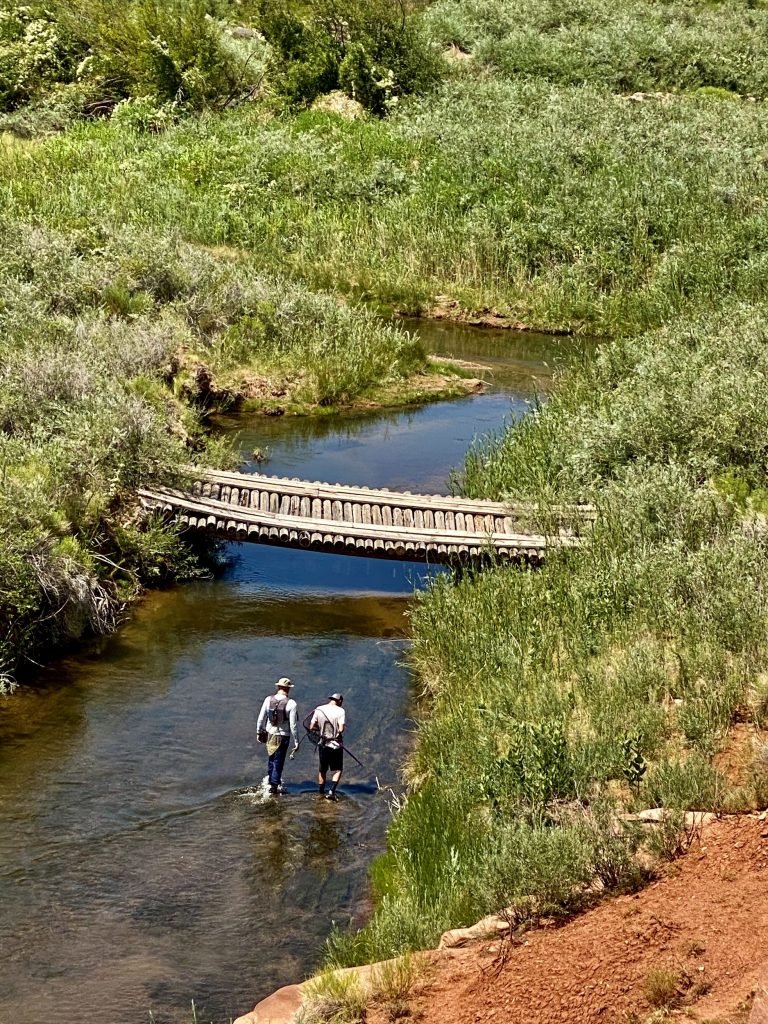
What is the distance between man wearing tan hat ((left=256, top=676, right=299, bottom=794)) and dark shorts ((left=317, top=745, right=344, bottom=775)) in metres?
0.40

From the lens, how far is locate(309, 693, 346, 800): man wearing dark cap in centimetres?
1450

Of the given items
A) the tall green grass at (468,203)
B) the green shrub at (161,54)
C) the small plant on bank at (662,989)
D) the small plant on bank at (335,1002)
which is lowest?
the small plant on bank at (335,1002)

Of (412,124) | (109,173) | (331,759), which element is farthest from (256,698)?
(412,124)

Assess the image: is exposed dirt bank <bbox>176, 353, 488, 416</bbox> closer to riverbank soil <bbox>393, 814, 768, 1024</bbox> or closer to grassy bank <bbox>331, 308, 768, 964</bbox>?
grassy bank <bbox>331, 308, 768, 964</bbox>

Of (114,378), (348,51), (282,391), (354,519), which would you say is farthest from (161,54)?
(354,519)

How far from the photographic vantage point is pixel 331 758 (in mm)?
14578

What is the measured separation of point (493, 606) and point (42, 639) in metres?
5.97

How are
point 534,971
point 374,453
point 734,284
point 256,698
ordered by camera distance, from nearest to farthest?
point 534,971 < point 256,698 < point 374,453 < point 734,284

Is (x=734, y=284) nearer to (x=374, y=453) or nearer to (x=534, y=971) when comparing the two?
(x=374, y=453)

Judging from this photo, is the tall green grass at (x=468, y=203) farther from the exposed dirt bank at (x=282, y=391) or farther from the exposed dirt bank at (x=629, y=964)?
the exposed dirt bank at (x=629, y=964)

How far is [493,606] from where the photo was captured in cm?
1680

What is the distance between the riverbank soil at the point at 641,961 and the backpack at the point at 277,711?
4817mm

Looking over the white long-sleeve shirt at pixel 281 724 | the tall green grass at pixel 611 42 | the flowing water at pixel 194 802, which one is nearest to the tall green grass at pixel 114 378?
the flowing water at pixel 194 802

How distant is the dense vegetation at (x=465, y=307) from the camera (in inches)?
500
